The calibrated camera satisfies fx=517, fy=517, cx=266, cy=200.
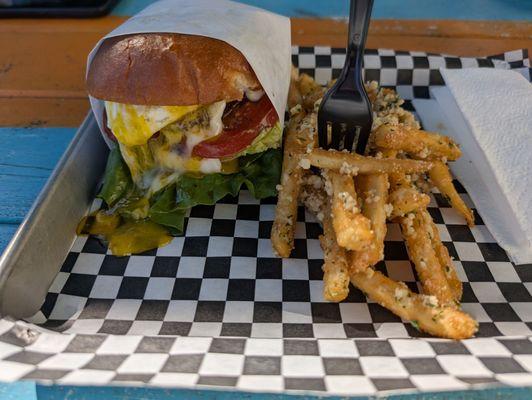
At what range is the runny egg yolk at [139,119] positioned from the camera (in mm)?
1819

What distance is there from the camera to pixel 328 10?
3658mm

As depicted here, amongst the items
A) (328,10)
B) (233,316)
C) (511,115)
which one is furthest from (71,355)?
(328,10)

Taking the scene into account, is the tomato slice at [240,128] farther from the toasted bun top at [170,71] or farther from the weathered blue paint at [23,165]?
the weathered blue paint at [23,165]

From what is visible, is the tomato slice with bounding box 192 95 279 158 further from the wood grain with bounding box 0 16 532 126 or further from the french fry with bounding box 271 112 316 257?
the wood grain with bounding box 0 16 532 126

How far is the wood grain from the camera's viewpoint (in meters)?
2.66

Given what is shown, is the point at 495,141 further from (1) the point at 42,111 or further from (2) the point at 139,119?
(1) the point at 42,111

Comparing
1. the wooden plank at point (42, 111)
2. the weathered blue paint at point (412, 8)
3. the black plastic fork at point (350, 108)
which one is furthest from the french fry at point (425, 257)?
the weathered blue paint at point (412, 8)

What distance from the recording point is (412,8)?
12.0 ft

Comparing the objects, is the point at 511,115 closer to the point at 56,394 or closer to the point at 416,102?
the point at 416,102

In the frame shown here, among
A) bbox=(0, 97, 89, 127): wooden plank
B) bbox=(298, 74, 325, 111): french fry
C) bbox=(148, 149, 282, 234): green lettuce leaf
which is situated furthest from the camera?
bbox=(0, 97, 89, 127): wooden plank

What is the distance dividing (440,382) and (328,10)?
119 inches

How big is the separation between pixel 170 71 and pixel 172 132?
26 centimetres

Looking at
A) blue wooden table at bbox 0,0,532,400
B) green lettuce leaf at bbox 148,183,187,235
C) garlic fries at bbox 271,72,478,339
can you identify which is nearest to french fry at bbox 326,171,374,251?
garlic fries at bbox 271,72,478,339

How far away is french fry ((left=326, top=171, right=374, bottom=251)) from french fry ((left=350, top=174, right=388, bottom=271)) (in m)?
0.04
